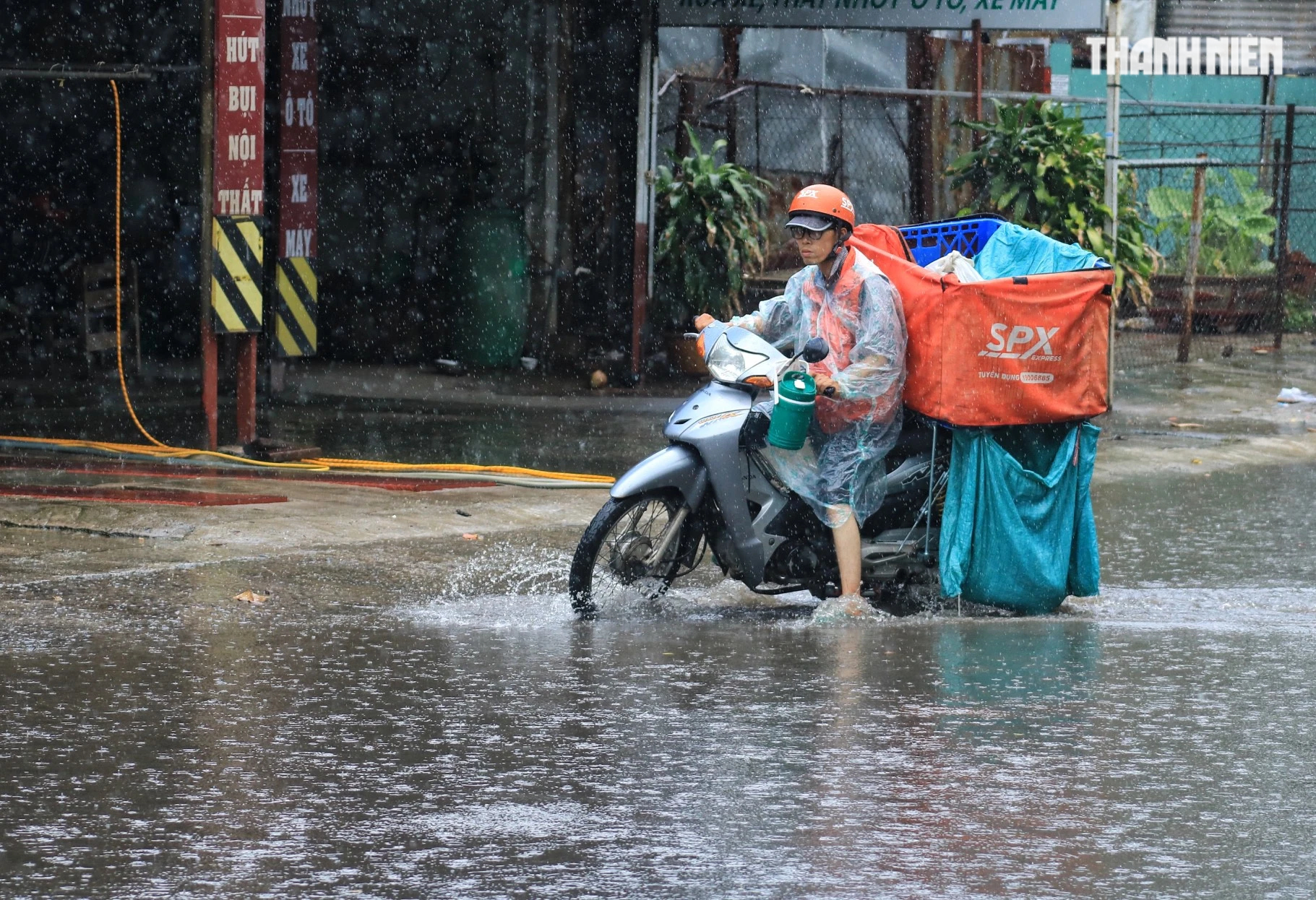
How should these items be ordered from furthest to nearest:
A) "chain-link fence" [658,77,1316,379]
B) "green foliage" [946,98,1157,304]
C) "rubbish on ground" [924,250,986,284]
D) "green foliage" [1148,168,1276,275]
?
"green foliage" [1148,168,1276,275] → "chain-link fence" [658,77,1316,379] → "green foliage" [946,98,1157,304] → "rubbish on ground" [924,250,986,284]

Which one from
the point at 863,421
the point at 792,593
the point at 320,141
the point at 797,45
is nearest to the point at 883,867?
the point at 863,421

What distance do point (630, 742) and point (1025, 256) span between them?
10.4 ft

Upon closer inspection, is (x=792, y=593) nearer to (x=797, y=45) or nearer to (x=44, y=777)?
(x=44, y=777)

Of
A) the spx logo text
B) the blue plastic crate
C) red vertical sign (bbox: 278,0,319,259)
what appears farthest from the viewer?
red vertical sign (bbox: 278,0,319,259)

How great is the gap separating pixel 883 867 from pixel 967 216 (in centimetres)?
417

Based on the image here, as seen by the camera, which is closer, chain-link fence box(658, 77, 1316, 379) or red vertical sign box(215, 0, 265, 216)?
red vertical sign box(215, 0, 265, 216)

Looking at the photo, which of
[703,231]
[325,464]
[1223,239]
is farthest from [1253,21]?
[325,464]

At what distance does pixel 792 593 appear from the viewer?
25.2 ft

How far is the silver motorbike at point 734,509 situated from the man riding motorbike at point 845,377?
106 millimetres

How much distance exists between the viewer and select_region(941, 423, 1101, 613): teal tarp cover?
279 inches

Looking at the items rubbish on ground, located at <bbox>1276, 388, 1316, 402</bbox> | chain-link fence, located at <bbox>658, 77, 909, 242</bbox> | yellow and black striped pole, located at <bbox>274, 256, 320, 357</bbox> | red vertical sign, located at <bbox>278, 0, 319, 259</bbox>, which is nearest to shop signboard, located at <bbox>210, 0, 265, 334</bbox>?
yellow and black striped pole, located at <bbox>274, 256, 320, 357</bbox>

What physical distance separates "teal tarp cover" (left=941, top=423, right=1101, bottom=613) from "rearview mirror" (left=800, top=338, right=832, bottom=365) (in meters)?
0.82

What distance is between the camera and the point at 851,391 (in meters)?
6.85

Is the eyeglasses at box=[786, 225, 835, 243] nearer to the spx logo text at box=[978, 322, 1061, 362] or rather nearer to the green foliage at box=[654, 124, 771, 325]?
the spx logo text at box=[978, 322, 1061, 362]
